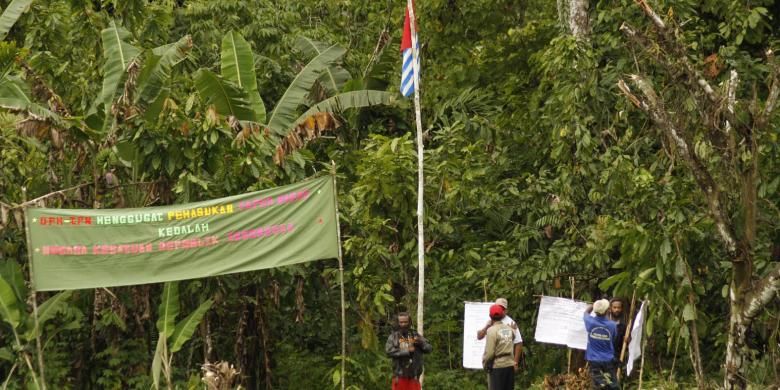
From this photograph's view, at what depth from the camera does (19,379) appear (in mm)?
12609

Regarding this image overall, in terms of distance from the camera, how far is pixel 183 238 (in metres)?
11.5

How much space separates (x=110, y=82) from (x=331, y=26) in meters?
6.88

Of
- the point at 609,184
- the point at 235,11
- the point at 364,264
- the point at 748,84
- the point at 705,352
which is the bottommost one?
the point at 705,352

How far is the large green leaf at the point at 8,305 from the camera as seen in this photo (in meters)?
11.6

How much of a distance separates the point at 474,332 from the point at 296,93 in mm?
4132

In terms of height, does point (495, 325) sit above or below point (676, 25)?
below

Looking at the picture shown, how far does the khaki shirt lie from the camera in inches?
436

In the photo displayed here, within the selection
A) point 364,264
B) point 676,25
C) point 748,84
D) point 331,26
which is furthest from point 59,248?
point 331,26

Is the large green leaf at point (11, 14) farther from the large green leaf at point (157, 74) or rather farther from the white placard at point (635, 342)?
the white placard at point (635, 342)

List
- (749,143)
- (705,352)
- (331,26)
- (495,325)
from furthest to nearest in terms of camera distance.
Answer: (331,26), (705,352), (495,325), (749,143)

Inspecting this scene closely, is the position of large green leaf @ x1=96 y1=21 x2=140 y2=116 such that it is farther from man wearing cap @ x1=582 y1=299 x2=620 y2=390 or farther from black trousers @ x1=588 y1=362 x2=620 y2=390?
black trousers @ x1=588 y1=362 x2=620 y2=390

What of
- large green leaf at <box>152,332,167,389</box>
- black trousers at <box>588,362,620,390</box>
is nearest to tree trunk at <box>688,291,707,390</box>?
black trousers at <box>588,362,620,390</box>

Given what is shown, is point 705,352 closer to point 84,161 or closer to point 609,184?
point 609,184

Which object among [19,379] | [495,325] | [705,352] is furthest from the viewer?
[705,352]
